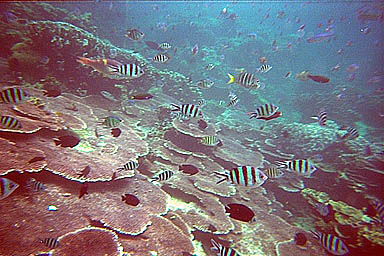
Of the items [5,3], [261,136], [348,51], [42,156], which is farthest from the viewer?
[348,51]

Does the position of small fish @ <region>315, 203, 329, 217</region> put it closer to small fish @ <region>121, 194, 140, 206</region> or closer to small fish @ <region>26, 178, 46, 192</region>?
small fish @ <region>121, 194, 140, 206</region>

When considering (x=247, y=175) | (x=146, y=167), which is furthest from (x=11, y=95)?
(x=247, y=175)

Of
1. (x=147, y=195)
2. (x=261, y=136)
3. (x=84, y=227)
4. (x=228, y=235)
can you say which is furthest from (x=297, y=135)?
(x=84, y=227)

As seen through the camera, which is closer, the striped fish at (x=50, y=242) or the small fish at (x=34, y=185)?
the striped fish at (x=50, y=242)

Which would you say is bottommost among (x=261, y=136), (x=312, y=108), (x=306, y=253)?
(x=306, y=253)

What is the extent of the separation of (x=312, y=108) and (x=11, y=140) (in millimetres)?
22773

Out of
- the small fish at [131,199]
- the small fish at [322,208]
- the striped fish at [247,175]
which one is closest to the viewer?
the striped fish at [247,175]

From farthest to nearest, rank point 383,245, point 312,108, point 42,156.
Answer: point 312,108 < point 383,245 < point 42,156

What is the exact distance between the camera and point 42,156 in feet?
14.4

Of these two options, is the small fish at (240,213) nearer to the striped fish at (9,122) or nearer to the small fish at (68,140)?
the small fish at (68,140)

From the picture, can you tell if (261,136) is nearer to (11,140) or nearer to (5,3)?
(11,140)

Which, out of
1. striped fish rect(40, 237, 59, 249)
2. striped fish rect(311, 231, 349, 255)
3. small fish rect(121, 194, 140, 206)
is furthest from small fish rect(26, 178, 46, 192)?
striped fish rect(311, 231, 349, 255)

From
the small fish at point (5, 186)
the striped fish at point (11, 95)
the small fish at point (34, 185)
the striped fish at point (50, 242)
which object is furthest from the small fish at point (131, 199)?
the striped fish at point (11, 95)

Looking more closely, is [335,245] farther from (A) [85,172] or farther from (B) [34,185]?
(B) [34,185]
